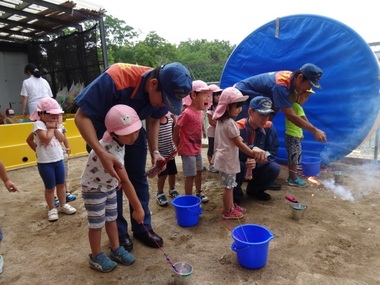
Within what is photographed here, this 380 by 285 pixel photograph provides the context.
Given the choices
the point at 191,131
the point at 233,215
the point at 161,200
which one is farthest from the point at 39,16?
the point at 233,215

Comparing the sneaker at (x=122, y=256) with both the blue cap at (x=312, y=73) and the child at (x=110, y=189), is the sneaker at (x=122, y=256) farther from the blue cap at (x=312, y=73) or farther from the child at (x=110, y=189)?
the blue cap at (x=312, y=73)

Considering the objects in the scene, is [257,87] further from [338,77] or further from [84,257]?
[84,257]

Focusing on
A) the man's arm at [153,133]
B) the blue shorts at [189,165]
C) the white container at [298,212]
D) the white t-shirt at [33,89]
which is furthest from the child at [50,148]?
the white t-shirt at [33,89]

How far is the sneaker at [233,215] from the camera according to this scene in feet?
10.2

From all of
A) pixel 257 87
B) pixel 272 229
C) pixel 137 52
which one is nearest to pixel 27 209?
pixel 272 229

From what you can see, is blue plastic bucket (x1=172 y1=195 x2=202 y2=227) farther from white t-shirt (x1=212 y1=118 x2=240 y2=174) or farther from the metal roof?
the metal roof

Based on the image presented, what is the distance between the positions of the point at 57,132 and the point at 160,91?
6.14ft

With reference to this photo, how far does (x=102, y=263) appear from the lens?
7.41 feet

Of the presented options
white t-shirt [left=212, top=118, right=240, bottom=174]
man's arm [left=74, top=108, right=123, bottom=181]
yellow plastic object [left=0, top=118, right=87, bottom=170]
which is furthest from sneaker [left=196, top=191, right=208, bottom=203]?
yellow plastic object [left=0, top=118, right=87, bottom=170]

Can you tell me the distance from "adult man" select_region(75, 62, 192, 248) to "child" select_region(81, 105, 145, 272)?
0.13 meters

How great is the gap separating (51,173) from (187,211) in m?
1.60

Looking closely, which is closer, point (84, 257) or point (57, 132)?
point (84, 257)

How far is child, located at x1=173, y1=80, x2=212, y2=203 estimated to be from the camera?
338 centimetres

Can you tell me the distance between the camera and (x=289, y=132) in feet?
13.9
